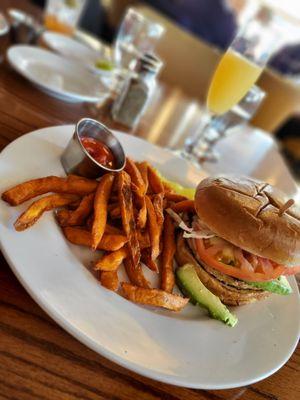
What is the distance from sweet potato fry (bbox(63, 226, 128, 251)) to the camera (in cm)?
109

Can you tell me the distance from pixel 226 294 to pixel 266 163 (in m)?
1.43

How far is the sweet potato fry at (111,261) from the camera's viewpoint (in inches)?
40.4

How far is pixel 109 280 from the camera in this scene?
1.02 meters

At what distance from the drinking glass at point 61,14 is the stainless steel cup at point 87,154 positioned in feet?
5.27

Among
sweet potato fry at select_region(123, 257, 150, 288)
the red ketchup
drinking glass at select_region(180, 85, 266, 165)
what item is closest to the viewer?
sweet potato fry at select_region(123, 257, 150, 288)

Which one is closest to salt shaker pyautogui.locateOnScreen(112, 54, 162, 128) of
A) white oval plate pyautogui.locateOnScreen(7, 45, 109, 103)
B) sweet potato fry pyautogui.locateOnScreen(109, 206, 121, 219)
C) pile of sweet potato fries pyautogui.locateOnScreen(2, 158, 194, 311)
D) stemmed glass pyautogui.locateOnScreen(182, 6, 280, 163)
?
white oval plate pyautogui.locateOnScreen(7, 45, 109, 103)

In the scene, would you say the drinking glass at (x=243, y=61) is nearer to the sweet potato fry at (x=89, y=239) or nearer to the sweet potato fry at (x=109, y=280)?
the sweet potato fry at (x=89, y=239)

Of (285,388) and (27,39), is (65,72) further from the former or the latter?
(285,388)

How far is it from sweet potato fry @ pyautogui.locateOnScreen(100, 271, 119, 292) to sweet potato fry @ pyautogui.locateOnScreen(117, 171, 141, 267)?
0.33 ft

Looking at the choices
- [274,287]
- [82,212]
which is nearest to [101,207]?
[82,212]

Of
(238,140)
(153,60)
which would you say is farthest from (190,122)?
(153,60)

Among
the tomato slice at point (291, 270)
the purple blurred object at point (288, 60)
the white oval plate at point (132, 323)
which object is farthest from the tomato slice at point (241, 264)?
the purple blurred object at point (288, 60)

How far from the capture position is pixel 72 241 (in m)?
1.11

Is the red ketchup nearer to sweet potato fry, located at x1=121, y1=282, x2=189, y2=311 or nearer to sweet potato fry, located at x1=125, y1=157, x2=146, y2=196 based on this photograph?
sweet potato fry, located at x1=125, y1=157, x2=146, y2=196
